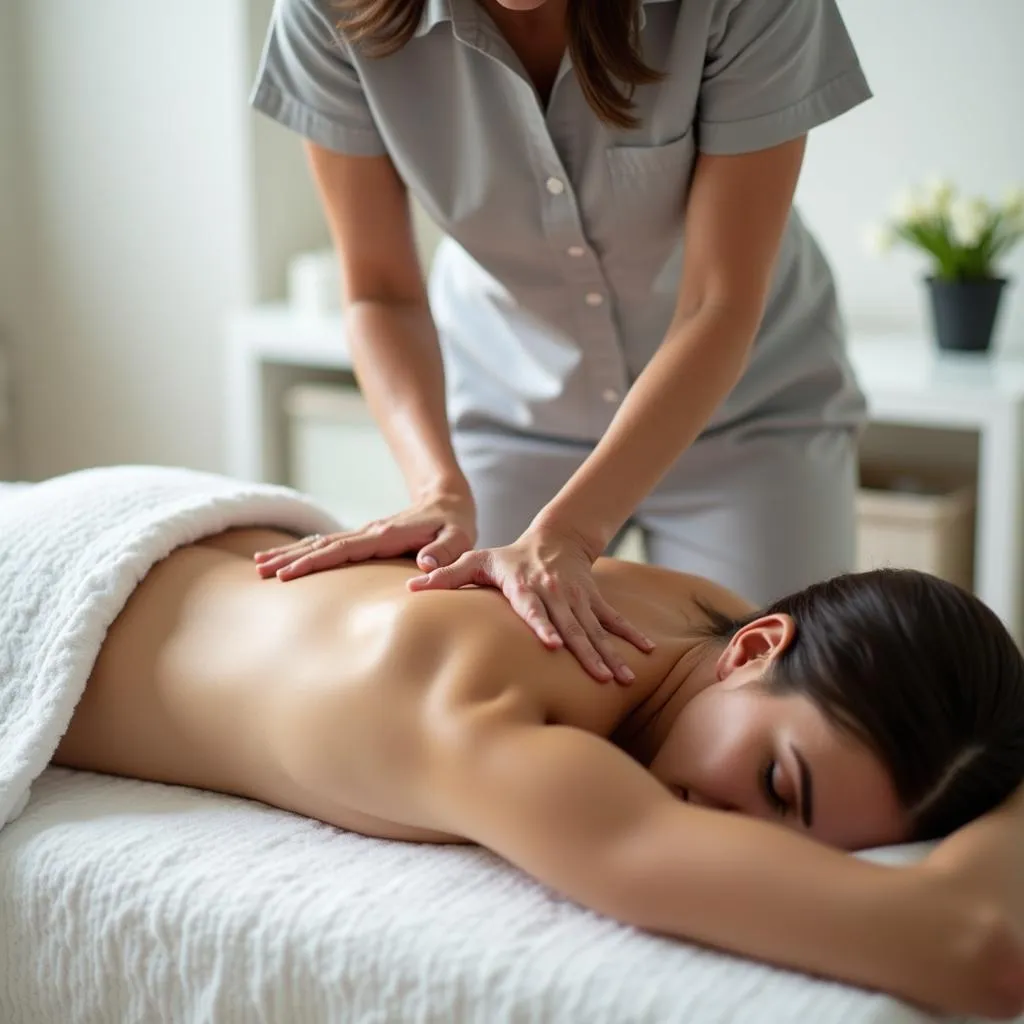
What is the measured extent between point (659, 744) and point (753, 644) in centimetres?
13

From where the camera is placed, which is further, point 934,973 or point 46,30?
point 46,30

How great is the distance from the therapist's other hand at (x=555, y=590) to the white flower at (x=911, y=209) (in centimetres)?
173

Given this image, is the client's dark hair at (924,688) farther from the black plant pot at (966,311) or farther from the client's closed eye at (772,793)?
the black plant pot at (966,311)

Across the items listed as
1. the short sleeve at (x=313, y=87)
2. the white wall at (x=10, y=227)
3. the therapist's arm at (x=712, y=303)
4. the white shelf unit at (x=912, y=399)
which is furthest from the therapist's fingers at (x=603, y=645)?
the white wall at (x=10, y=227)

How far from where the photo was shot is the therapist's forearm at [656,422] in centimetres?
150

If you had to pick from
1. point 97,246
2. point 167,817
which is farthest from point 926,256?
point 167,817

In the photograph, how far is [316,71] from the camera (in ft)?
5.77

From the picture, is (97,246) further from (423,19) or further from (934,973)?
(934,973)

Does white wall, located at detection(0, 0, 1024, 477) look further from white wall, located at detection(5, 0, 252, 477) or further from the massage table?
the massage table

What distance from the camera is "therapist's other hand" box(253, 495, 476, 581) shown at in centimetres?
150

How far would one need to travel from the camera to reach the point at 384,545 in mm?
1534

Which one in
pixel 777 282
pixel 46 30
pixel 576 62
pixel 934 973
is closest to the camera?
pixel 934 973

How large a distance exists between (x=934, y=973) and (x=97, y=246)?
317 centimetres

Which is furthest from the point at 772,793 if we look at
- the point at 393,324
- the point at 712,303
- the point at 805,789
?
the point at 393,324
